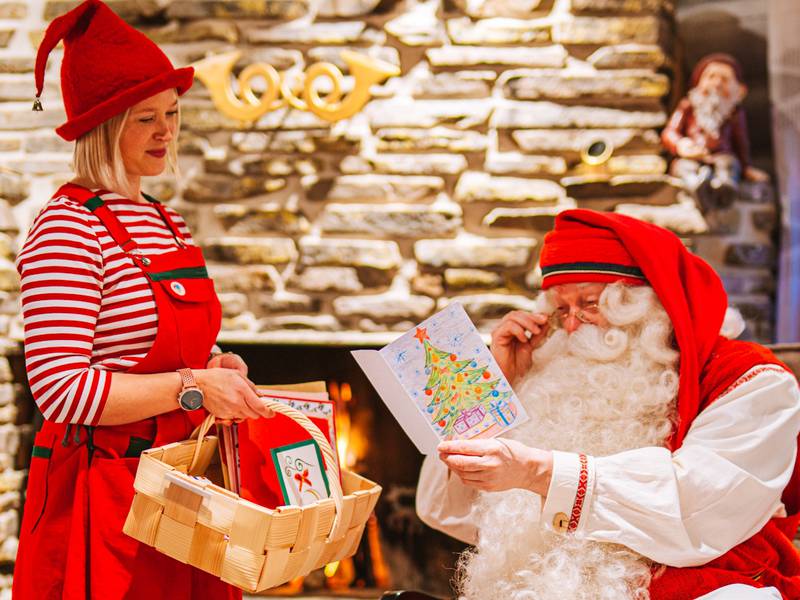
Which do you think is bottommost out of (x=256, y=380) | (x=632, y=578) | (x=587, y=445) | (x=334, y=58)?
(x=256, y=380)

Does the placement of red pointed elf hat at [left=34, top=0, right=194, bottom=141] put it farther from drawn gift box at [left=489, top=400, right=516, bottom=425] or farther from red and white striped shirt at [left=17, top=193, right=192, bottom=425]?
drawn gift box at [left=489, top=400, right=516, bottom=425]

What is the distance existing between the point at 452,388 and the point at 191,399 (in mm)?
474

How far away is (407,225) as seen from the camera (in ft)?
10.5

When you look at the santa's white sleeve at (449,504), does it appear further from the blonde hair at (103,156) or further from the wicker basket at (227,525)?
the blonde hair at (103,156)

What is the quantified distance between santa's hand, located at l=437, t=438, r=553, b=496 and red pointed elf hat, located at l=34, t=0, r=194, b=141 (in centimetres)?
87

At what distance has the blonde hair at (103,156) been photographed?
1.56 meters

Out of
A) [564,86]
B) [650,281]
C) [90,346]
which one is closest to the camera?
[90,346]

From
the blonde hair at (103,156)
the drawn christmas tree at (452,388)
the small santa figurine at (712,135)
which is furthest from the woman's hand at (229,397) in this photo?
the small santa figurine at (712,135)

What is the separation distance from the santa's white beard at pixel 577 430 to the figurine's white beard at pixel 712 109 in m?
1.69

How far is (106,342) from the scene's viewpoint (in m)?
1.46

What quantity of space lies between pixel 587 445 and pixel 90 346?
1017 mm

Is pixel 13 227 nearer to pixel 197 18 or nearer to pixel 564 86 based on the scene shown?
pixel 197 18

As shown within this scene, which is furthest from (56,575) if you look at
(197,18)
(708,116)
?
(708,116)

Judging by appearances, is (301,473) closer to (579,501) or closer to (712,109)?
(579,501)
